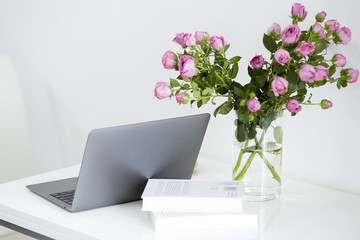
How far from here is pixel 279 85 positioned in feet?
3.83

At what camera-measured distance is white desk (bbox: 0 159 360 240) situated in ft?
3.84

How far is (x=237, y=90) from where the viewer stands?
1241 mm

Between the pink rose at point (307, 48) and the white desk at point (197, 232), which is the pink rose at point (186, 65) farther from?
the white desk at point (197, 232)

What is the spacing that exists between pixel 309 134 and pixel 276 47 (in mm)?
363

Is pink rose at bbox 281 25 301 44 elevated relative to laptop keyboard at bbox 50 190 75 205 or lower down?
elevated

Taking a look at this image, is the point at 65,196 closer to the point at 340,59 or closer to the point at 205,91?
the point at 205,91

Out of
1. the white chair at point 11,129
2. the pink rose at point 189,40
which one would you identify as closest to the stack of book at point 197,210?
the pink rose at point 189,40

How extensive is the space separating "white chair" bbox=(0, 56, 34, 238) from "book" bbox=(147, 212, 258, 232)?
2.81 feet

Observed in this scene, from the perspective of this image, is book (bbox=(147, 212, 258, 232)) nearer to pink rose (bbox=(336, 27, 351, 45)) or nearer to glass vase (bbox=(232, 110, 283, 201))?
glass vase (bbox=(232, 110, 283, 201))

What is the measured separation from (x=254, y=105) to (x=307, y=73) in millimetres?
126

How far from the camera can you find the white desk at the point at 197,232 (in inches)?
46.1

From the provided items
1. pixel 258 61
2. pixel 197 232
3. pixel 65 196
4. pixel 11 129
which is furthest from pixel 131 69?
pixel 197 232

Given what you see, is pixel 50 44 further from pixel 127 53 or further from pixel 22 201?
pixel 22 201

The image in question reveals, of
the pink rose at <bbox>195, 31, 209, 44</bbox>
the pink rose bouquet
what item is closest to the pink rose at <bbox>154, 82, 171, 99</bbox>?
the pink rose bouquet
